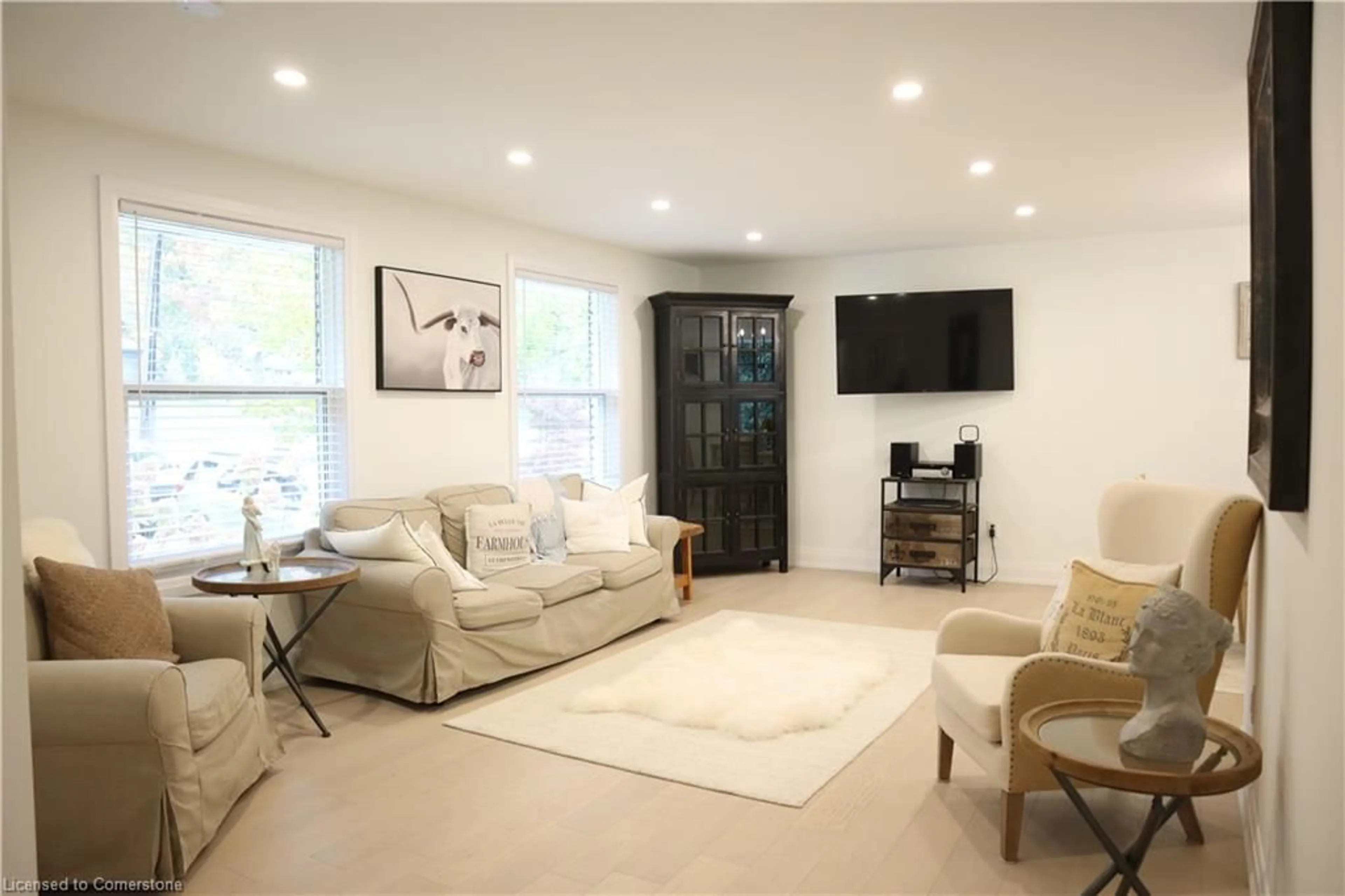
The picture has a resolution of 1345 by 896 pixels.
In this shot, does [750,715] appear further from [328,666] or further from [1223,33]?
[1223,33]

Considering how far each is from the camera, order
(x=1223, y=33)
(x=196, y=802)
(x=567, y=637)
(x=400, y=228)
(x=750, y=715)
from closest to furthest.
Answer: (x=196, y=802) → (x=1223, y=33) → (x=750, y=715) → (x=567, y=637) → (x=400, y=228)

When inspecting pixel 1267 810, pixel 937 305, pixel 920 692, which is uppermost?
pixel 937 305

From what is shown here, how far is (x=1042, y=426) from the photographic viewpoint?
6.54m

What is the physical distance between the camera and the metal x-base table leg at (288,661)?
3.64 m

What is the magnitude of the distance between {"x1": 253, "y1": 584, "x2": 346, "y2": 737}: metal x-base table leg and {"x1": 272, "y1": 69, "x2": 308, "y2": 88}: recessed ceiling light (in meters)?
1.86

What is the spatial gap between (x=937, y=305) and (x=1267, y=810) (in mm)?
4864

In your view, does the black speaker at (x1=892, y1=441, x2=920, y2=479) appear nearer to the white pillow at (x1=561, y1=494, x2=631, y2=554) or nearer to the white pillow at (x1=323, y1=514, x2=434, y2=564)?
the white pillow at (x1=561, y1=494, x2=631, y2=554)

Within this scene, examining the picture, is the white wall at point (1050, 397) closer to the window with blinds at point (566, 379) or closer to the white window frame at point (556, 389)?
the white window frame at point (556, 389)

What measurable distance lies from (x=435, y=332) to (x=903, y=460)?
349cm

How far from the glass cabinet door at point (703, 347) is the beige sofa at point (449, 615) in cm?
214

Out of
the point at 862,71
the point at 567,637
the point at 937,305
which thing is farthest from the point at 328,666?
the point at 937,305

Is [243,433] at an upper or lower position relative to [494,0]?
lower

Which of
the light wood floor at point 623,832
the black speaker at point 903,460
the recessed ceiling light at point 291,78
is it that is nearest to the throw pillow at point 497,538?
the light wood floor at point 623,832

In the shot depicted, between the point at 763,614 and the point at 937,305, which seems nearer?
the point at 763,614
